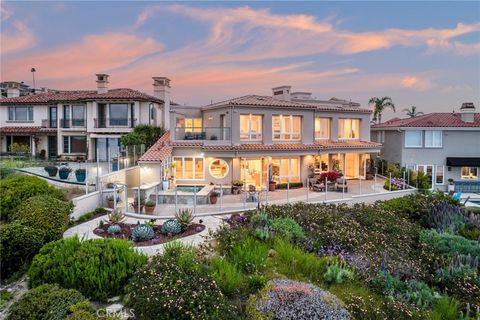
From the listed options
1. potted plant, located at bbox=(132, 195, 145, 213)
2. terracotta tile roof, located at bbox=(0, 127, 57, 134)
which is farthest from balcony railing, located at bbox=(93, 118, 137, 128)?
potted plant, located at bbox=(132, 195, 145, 213)

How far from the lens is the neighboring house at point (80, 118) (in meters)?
34.3

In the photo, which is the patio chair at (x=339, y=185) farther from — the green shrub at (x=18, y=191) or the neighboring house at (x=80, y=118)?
the neighboring house at (x=80, y=118)

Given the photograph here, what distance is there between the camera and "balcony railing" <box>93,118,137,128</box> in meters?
34.3

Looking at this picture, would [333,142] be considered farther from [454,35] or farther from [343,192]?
[454,35]

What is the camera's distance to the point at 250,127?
2605 centimetres

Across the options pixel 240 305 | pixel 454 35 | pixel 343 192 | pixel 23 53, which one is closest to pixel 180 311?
pixel 240 305

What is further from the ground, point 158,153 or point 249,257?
point 158,153

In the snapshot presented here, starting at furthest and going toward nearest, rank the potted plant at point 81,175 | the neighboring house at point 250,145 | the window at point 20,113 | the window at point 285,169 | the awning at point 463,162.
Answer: the window at point 20,113, the awning at point 463,162, the window at point 285,169, the neighboring house at point 250,145, the potted plant at point 81,175

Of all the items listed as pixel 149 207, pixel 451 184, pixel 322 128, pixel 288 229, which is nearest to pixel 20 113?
pixel 149 207

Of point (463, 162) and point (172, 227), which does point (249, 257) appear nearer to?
point (172, 227)

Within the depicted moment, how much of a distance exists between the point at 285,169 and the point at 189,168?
7.58 m

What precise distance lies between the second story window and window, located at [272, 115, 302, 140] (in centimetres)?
296

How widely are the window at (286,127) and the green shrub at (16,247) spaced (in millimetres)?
19348

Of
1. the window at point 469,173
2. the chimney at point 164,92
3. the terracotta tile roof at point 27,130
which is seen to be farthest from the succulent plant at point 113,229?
the window at point 469,173
